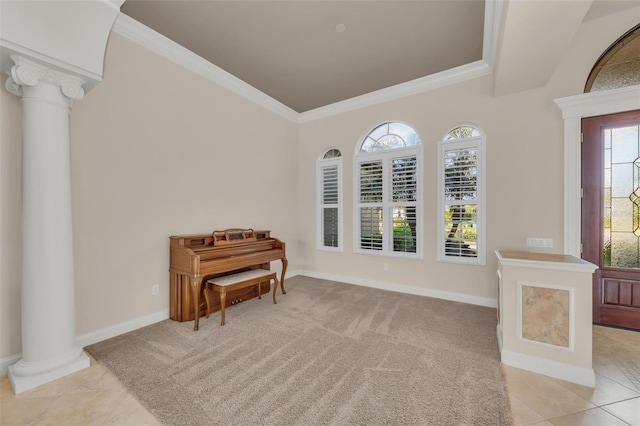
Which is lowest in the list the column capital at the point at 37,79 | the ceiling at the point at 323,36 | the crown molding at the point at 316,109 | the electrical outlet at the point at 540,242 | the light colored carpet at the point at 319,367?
the light colored carpet at the point at 319,367

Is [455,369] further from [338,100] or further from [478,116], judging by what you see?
[338,100]

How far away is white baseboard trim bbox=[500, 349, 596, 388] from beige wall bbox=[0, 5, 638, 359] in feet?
4.63

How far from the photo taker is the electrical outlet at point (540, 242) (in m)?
2.93

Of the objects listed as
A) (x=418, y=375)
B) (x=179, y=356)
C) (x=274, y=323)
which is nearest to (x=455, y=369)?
(x=418, y=375)

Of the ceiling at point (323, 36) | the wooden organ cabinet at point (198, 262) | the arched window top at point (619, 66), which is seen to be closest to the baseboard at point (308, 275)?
the wooden organ cabinet at point (198, 262)

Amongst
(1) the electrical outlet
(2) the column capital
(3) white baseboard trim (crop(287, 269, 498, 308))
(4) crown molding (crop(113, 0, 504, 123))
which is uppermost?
(4) crown molding (crop(113, 0, 504, 123))

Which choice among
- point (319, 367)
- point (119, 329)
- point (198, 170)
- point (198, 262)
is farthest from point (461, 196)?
point (119, 329)

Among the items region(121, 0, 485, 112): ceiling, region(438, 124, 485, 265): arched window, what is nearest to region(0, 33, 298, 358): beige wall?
region(121, 0, 485, 112): ceiling

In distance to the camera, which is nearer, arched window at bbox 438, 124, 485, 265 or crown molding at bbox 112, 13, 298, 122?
crown molding at bbox 112, 13, 298, 122

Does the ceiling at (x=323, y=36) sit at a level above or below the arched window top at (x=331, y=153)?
above

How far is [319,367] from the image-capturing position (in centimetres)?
199

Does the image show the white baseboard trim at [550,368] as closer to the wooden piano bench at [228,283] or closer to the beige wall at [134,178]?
the wooden piano bench at [228,283]

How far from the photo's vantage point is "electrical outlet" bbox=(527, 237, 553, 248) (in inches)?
115

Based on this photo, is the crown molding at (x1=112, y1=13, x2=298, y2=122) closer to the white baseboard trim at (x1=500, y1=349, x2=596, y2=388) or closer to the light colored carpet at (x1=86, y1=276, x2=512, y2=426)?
the light colored carpet at (x1=86, y1=276, x2=512, y2=426)
